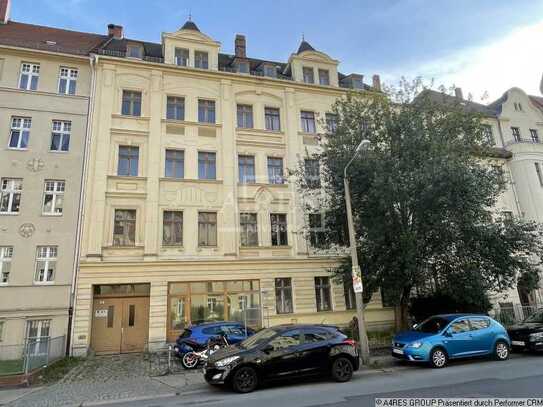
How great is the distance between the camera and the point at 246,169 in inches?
792

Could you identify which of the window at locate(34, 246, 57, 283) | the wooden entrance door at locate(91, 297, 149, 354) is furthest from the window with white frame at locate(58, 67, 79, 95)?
the wooden entrance door at locate(91, 297, 149, 354)

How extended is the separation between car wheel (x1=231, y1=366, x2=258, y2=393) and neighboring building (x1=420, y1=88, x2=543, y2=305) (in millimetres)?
20067

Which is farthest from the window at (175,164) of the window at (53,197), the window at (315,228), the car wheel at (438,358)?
the car wheel at (438,358)

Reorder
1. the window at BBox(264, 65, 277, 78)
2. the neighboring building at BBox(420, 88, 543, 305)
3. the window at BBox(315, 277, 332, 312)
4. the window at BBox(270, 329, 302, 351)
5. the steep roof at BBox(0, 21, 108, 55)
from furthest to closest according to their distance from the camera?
the neighboring building at BBox(420, 88, 543, 305) < the window at BBox(264, 65, 277, 78) < the steep roof at BBox(0, 21, 108, 55) < the window at BBox(315, 277, 332, 312) < the window at BBox(270, 329, 302, 351)

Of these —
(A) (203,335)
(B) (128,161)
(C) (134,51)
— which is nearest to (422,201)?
(A) (203,335)

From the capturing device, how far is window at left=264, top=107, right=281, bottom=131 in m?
21.4

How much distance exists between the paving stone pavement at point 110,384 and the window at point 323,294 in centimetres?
902

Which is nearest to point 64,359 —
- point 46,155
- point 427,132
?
point 46,155

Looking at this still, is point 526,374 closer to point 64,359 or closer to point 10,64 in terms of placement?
point 64,359

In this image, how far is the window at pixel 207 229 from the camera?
18.4 meters

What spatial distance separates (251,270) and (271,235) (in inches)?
89.9

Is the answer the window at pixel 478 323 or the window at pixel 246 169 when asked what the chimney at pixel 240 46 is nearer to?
the window at pixel 246 169

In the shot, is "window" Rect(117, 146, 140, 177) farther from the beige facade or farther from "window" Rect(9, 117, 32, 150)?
"window" Rect(9, 117, 32, 150)

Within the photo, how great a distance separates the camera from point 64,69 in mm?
19000
